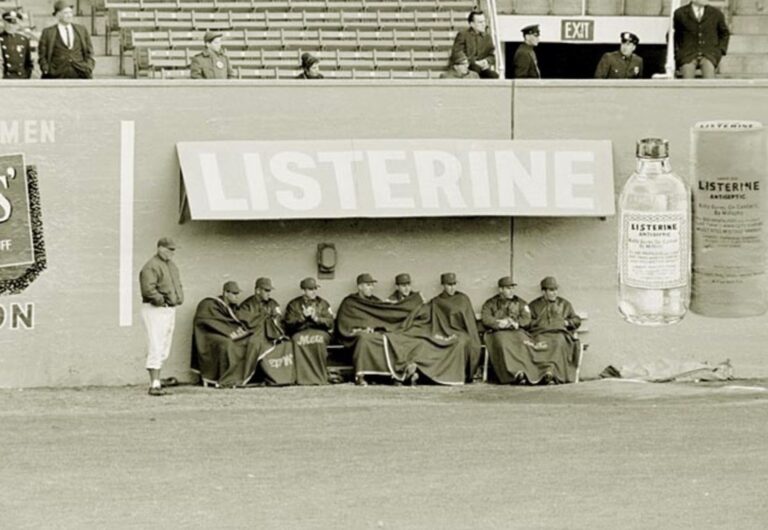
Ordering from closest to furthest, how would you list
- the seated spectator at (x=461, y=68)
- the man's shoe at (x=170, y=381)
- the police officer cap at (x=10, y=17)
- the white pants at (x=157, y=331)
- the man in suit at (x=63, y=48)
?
the white pants at (x=157, y=331)
the man's shoe at (x=170, y=381)
the man in suit at (x=63, y=48)
the police officer cap at (x=10, y=17)
the seated spectator at (x=461, y=68)

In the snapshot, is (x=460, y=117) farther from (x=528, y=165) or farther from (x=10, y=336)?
(x=10, y=336)

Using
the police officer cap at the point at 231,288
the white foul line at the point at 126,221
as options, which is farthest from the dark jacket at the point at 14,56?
the police officer cap at the point at 231,288

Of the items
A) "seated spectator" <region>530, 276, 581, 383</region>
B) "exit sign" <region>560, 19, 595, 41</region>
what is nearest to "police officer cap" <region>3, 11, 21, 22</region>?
"seated spectator" <region>530, 276, 581, 383</region>

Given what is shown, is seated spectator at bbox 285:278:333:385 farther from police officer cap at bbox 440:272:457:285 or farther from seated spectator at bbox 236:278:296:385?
police officer cap at bbox 440:272:457:285

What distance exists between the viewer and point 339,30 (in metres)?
24.4

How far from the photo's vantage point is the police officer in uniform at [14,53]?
67.5ft

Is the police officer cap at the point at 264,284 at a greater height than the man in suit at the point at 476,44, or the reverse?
the man in suit at the point at 476,44

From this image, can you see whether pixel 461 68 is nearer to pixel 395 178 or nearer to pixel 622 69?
pixel 622 69

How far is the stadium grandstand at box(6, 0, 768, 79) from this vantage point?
23.4m

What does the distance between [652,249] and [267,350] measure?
14.8 m

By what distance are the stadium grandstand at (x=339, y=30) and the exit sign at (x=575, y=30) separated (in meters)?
0.02

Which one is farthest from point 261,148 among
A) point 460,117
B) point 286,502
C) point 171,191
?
point 286,502

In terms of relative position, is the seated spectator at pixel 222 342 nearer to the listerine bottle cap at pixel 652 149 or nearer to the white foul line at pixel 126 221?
the white foul line at pixel 126 221

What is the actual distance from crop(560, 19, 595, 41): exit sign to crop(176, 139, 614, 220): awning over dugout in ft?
20.7
